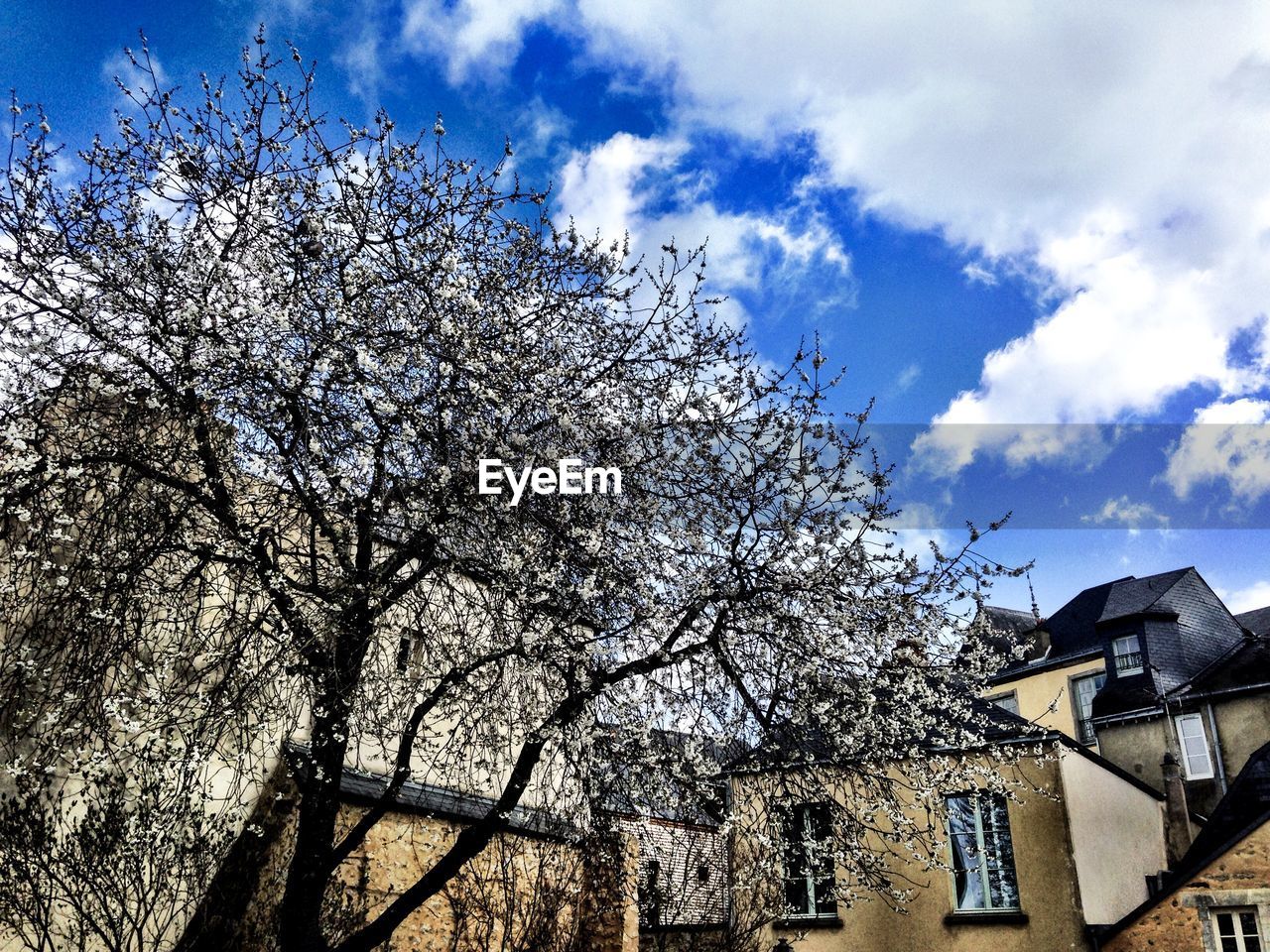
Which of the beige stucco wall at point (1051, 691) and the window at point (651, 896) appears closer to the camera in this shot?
the window at point (651, 896)

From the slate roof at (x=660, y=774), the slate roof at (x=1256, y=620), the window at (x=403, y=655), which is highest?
the slate roof at (x=1256, y=620)

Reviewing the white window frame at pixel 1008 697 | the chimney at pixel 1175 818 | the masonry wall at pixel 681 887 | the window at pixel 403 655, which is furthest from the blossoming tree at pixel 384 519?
the white window frame at pixel 1008 697

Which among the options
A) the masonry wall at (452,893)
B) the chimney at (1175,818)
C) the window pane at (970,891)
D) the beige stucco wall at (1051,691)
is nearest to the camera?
the masonry wall at (452,893)

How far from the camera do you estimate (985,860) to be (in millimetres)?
15594

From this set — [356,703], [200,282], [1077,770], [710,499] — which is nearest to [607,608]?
[710,499]

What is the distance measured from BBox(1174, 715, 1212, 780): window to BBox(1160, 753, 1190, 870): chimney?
609 cm

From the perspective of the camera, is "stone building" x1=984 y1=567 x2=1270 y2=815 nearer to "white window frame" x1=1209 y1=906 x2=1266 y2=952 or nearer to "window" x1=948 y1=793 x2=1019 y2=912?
"window" x1=948 y1=793 x2=1019 y2=912

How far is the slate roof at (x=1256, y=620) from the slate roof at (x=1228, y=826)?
53.2ft

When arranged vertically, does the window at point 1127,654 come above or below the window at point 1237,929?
above

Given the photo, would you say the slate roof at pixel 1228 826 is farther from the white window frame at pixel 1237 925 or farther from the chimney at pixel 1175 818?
the chimney at pixel 1175 818

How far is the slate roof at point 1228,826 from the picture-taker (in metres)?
14.4

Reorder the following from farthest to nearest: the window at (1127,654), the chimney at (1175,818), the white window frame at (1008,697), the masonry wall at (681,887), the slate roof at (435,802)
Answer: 1. the white window frame at (1008,697)
2. the window at (1127,654)
3. the chimney at (1175,818)
4. the masonry wall at (681,887)
5. the slate roof at (435,802)

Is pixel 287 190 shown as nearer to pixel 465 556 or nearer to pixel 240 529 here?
pixel 240 529

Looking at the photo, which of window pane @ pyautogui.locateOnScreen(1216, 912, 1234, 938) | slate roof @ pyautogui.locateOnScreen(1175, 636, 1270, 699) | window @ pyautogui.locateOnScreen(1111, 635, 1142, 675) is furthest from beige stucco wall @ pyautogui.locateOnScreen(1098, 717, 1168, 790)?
window pane @ pyautogui.locateOnScreen(1216, 912, 1234, 938)
